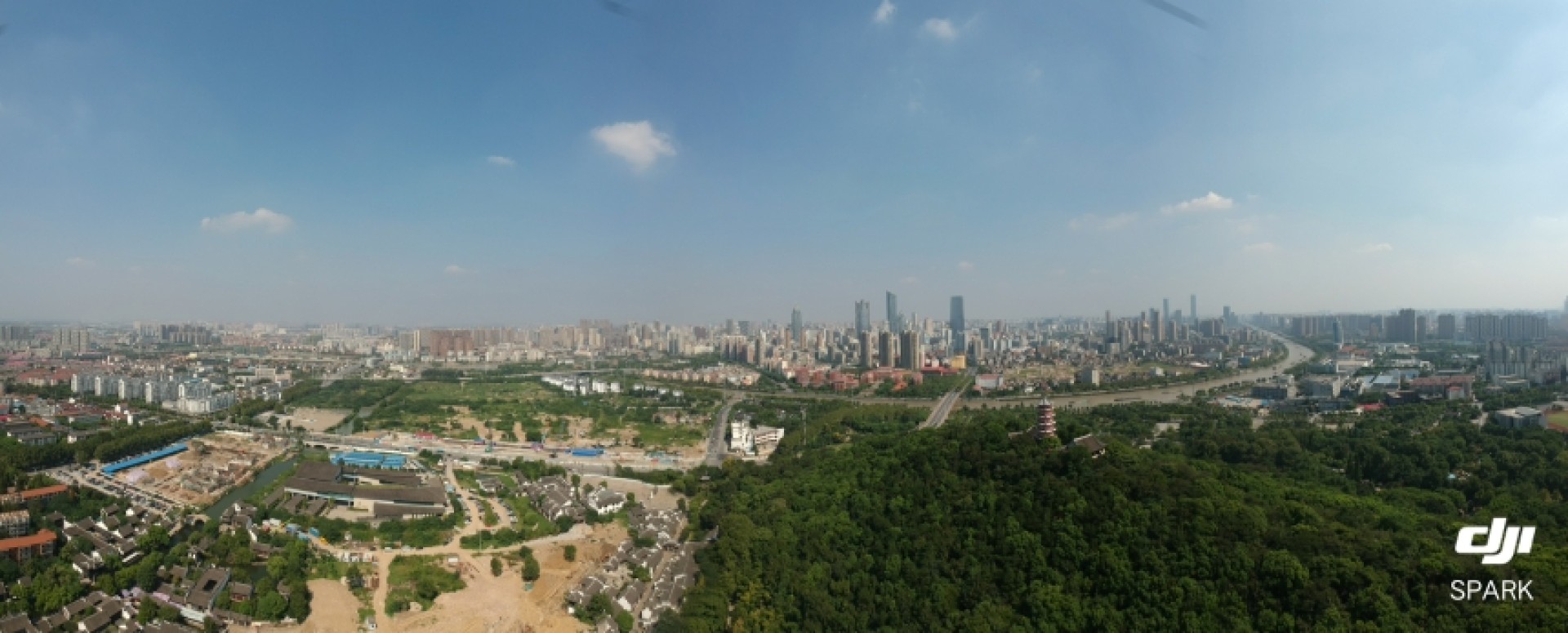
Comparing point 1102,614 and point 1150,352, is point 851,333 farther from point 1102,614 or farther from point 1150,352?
point 1102,614

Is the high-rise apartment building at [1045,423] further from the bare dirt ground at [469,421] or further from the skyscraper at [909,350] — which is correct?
the skyscraper at [909,350]

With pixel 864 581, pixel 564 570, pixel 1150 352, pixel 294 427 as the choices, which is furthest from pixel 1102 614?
pixel 1150 352

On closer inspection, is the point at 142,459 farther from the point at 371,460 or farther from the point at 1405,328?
the point at 1405,328

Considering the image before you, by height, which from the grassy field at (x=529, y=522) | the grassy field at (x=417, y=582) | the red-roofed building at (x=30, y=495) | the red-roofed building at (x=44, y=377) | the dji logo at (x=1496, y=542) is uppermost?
the red-roofed building at (x=44, y=377)

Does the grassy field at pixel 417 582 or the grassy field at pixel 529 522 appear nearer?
the grassy field at pixel 417 582

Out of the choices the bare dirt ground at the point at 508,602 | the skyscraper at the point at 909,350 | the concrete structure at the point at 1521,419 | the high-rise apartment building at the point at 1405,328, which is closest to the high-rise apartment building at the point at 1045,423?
the bare dirt ground at the point at 508,602

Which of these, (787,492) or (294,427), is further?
(294,427)

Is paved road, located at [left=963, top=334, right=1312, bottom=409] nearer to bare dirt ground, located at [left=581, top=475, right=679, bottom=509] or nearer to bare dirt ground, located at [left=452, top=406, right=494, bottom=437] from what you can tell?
bare dirt ground, located at [left=581, top=475, right=679, bottom=509]

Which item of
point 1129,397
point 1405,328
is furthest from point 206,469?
point 1405,328
